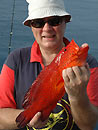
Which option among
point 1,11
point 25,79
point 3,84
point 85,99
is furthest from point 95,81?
point 1,11

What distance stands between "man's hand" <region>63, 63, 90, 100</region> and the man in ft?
1.12

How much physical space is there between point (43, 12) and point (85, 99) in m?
0.76

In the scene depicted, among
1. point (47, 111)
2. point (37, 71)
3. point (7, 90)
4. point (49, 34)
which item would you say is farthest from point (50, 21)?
point (47, 111)

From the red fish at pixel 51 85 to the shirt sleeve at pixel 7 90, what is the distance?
1.78 feet

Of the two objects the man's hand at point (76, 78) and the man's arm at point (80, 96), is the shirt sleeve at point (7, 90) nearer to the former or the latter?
the man's arm at point (80, 96)

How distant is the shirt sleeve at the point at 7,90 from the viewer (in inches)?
83.8

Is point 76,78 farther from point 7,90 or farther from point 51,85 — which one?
point 7,90

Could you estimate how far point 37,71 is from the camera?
2.16m

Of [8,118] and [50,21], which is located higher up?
[50,21]

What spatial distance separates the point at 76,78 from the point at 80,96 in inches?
8.4

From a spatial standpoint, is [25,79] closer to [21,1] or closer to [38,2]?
[38,2]

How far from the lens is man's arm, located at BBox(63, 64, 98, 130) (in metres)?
1.34

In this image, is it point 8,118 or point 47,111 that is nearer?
point 47,111

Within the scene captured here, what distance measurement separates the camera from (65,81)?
138 cm
